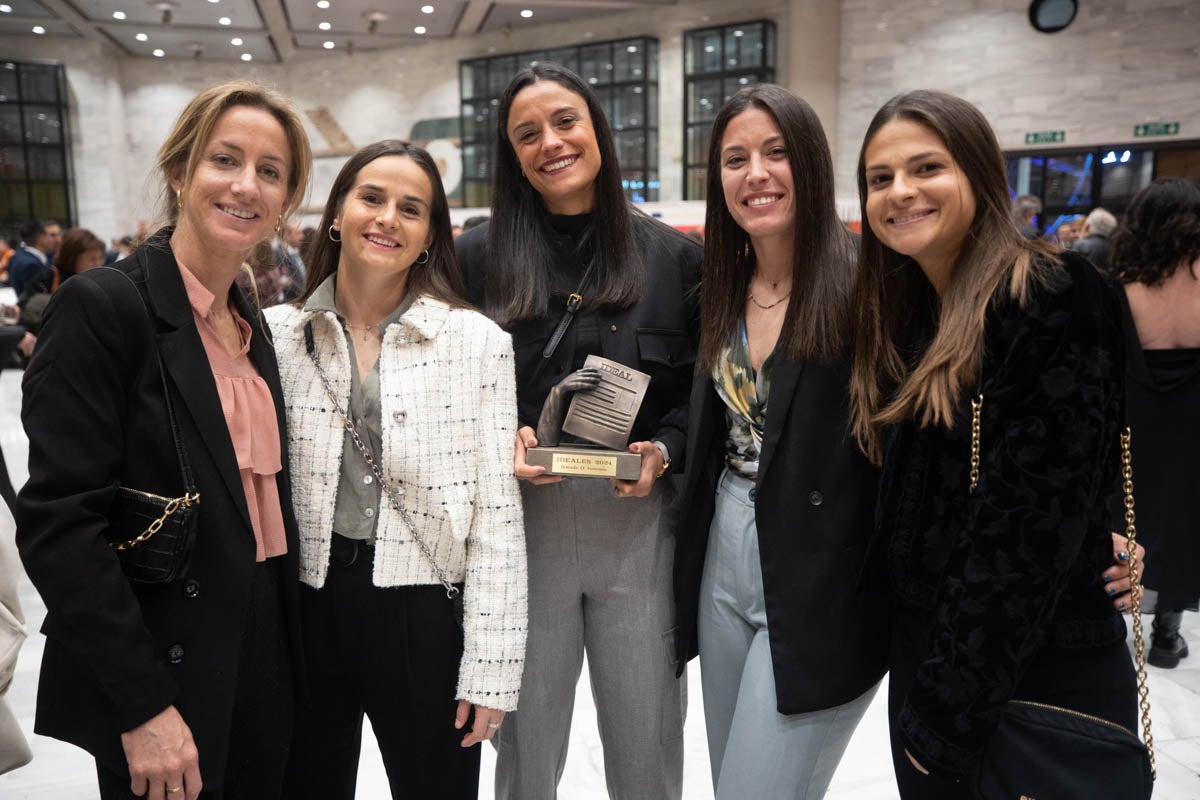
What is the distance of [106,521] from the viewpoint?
4.80ft

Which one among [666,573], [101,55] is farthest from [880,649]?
[101,55]

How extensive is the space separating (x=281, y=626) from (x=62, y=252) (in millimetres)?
7919

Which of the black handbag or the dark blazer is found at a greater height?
the dark blazer

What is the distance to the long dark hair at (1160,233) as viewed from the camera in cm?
386

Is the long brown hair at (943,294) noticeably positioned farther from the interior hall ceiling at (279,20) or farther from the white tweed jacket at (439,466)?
the interior hall ceiling at (279,20)

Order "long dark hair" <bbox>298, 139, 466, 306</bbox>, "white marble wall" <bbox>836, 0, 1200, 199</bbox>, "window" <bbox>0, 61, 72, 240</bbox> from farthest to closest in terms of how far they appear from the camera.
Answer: "window" <bbox>0, 61, 72, 240</bbox>, "white marble wall" <bbox>836, 0, 1200, 199</bbox>, "long dark hair" <bbox>298, 139, 466, 306</bbox>

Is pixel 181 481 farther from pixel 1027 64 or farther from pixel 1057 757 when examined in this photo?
pixel 1027 64

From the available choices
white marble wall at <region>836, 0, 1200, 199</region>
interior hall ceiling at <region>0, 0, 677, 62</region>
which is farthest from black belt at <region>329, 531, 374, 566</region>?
interior hall ceiling at <region>0, 0, 677, 62</region>

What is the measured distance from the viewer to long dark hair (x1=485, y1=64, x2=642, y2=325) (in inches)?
89.2

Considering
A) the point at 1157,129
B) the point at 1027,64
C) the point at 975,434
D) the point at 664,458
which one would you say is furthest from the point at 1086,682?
the point at 1027,64

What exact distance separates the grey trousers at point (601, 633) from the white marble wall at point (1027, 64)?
11222 mm

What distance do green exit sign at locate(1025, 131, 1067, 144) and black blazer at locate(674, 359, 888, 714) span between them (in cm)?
1319

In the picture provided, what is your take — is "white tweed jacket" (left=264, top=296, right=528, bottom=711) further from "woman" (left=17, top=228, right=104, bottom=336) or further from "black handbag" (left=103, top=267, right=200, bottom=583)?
→ "woman" (left=17, top=228, right=104, bottom=336)

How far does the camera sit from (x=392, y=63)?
63.9ft
